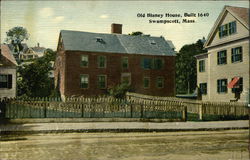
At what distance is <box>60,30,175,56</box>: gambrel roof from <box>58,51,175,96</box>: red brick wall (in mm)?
505

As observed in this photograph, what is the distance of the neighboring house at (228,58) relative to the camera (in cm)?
1909

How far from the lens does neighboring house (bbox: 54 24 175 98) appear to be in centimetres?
1917

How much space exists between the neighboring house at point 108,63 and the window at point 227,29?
164 inches

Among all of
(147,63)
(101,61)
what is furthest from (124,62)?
Result: (101,61)

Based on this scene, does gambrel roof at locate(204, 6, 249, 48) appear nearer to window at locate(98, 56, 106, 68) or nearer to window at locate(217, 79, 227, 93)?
window at locate(217, 79, 227, 93)

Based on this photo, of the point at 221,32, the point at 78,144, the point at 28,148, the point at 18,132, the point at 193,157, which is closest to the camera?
the point at 193,157

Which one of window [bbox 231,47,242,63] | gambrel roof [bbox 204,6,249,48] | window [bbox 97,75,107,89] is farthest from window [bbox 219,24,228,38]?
window [bbox 97,75,107,89]

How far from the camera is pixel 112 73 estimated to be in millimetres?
20891

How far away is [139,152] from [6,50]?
38.0 feet

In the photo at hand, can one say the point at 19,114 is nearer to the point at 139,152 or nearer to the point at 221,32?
the point at 139,152

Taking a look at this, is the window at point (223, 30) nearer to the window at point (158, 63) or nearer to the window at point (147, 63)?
the window at point (158, 63)

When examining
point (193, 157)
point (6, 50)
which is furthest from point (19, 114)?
point (193, 157)

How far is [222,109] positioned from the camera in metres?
16.5

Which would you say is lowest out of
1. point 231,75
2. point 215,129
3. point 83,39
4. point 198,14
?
point 215,129
